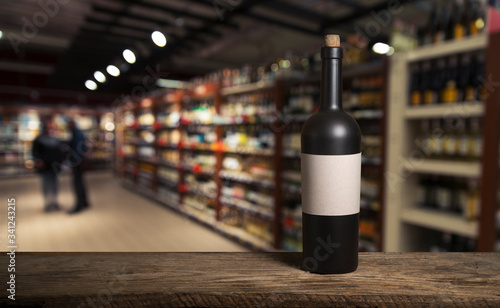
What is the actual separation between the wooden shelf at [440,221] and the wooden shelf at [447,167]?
1.22 feet

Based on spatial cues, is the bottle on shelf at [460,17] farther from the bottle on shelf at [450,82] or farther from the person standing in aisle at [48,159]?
the person standing in aisle at [48,159]

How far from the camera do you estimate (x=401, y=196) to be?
2.91m

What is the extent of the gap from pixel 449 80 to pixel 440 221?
1.19 m

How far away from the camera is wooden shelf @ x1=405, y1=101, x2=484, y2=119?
242 cm

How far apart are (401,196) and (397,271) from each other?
2410 millimetres

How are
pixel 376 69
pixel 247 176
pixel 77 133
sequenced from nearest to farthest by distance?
1. pixel 376 69
2. pixel 247 176
3. pixel 77 133

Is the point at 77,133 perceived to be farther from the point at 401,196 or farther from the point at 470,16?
the point at 470,16

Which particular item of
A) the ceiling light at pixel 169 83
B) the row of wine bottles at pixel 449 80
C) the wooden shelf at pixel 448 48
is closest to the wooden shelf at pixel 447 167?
the row of wine bottles at pixel 449 80

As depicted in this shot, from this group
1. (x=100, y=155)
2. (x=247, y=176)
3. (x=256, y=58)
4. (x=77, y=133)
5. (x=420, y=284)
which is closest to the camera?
(x=420, y=284)

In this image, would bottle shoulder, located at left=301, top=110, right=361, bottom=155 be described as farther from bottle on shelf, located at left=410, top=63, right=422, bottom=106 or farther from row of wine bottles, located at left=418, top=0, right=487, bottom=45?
row of wine bottles, located at left=418, top=0, right=487, bottom=45

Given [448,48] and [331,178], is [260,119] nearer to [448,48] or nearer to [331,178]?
[448,48]

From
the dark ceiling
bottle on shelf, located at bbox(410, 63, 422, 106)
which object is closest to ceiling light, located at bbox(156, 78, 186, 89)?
the dark ceiling

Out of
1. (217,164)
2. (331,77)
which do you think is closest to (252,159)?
(217,164)

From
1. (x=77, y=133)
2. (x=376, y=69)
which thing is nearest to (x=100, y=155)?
(x=77, y=133)
